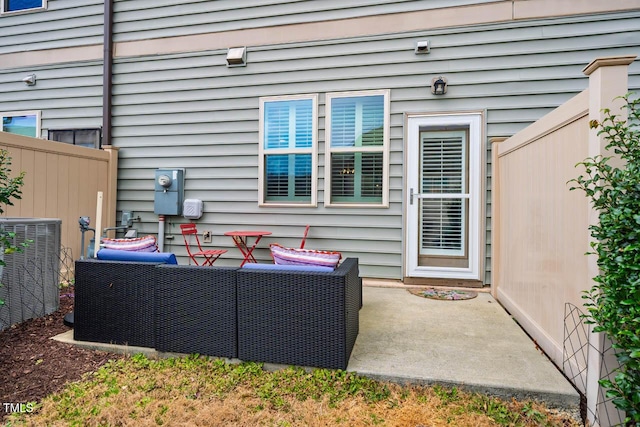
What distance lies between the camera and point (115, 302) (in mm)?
2555

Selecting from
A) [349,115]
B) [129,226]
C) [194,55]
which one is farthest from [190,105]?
[349,115]

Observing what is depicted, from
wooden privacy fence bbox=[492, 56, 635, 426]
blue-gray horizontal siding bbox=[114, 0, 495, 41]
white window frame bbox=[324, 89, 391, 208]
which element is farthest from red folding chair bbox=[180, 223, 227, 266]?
wooden privacy fence bbox=[492, 56, 635, 426]

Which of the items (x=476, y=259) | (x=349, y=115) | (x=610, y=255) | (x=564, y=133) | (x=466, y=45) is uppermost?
(x=466, y=45)

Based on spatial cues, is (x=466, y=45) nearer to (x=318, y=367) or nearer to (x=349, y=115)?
(x=349, y=115)

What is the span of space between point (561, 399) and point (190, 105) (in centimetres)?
526

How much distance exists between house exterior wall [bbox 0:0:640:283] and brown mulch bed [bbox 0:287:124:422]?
7.73ft

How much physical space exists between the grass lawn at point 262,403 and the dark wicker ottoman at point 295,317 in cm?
9

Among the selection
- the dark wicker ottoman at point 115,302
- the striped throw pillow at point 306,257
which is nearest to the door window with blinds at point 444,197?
the striped throw pillow at point 306,257

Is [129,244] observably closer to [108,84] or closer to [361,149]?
[361,149]

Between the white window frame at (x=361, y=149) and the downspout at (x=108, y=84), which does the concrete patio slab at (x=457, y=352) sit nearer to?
the white window frame at (x=361, y=149)

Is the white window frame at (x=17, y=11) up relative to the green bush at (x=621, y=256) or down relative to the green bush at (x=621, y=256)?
up

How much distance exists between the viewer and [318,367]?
7.24ft

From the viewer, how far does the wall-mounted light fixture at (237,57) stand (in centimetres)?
488

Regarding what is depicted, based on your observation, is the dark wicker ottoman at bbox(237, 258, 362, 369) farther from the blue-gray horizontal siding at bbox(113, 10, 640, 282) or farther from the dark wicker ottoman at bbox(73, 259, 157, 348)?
the blue-gray horizontal siding at bbox(113, 10, 640, 282)
